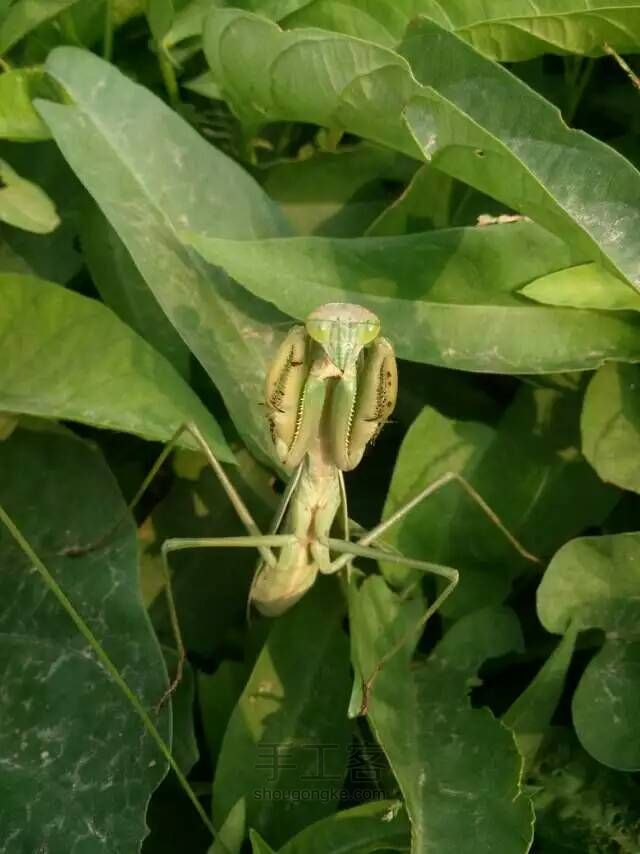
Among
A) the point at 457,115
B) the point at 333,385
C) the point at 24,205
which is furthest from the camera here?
the point at 24,205

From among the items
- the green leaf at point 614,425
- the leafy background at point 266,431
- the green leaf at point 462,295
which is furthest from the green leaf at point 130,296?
the green leaf at point 614,425

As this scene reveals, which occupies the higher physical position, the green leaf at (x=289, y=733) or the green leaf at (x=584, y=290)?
the green leaf at (x=584, y=290)

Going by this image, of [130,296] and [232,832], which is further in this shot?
[130,296]

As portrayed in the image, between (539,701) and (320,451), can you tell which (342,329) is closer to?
(320,451)

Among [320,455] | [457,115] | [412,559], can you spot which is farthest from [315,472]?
[457,115]

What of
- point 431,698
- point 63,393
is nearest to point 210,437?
point 63,393

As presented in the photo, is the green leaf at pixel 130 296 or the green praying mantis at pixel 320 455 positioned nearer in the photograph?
the green praying mantis at pixel 320 455

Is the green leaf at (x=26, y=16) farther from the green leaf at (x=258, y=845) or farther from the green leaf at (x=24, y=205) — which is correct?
the green leaf at (x=258, y=845)

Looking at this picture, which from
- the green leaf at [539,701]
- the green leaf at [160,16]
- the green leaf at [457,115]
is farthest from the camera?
the green leaf at [160,16]

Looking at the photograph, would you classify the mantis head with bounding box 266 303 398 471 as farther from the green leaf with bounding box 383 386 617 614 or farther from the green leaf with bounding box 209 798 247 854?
the green leaf with bounding box 209 798 247 854
